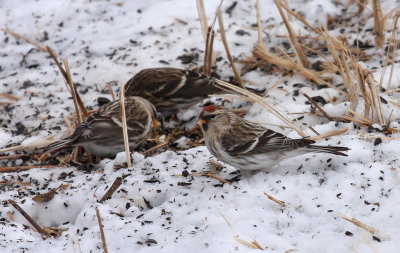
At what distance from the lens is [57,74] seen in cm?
499

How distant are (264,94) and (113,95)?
4.34 feet

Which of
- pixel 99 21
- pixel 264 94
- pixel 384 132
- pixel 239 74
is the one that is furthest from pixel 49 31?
pixel 384 132

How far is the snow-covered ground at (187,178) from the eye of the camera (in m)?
2.58

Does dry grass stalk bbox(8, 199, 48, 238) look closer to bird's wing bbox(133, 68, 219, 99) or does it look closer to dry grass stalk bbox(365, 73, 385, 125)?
bird's wing bbox(133, 68, 219, 99)

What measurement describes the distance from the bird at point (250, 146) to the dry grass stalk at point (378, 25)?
1.77 metres

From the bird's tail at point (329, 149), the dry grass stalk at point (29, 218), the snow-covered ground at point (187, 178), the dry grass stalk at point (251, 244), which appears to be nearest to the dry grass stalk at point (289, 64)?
the snow-covered ground at point (187, 178)

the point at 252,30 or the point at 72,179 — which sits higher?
the point at 252,30

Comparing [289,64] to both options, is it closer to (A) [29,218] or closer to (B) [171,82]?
(B) [171,82]

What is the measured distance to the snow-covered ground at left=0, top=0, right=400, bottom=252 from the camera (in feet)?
8.46

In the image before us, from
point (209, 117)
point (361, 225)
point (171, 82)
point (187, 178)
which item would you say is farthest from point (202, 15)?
point (361, 225)

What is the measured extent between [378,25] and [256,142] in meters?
1.95

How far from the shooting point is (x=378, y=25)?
14.6 feet

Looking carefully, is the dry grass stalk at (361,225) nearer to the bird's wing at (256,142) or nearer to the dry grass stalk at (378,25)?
the bird's wing at (256,142)

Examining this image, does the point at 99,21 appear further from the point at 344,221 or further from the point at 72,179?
the point at 344,221
